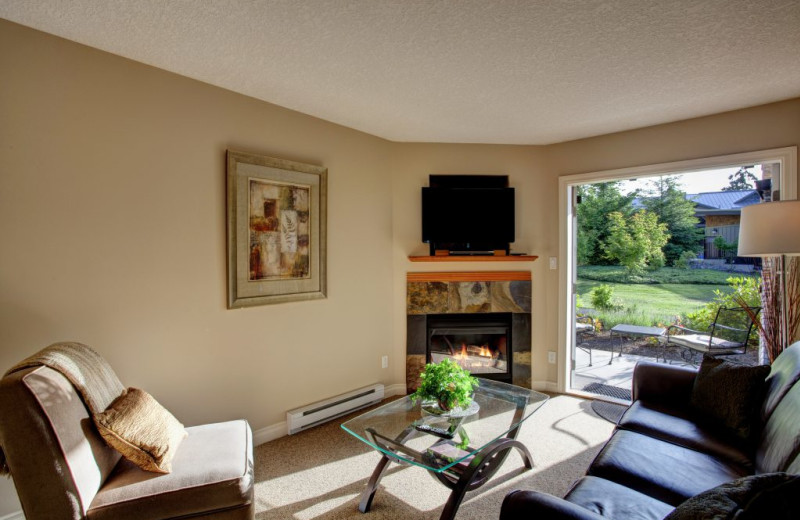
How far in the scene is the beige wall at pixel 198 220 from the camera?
207 cm

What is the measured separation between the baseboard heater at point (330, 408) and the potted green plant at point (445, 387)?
1247 mm

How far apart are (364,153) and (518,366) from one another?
2.53m

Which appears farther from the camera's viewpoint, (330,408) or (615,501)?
(330,408)

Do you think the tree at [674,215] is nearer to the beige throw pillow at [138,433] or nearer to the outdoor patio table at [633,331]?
the outdoor patio table at [633,331]

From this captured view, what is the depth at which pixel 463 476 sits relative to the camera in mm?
1915

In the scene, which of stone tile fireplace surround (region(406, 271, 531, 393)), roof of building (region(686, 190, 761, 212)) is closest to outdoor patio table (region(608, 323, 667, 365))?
stone tile fireplace surround (region(406, 271, 531, 393))

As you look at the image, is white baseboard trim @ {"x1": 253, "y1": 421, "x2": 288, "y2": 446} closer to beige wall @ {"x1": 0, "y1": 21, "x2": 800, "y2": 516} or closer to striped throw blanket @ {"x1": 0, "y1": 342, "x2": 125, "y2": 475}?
beige wall @ {"x1": 0, "y1": 21, "x2": 800, "y2": 516}

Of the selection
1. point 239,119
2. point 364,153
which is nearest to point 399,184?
point 364,153

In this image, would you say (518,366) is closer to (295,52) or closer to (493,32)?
(493,32)

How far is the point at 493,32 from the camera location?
6.70 ft

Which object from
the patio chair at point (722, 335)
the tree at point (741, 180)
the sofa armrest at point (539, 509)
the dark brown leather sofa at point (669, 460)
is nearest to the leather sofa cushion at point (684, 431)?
the dark brown leather sofa at point (669, 460)

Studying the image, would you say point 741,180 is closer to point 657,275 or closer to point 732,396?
point 657,275

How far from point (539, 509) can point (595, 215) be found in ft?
11.1

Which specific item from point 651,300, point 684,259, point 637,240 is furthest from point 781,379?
point 637,240
